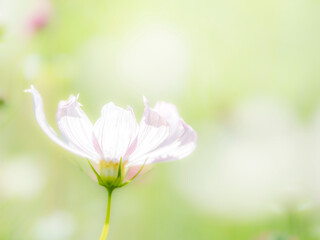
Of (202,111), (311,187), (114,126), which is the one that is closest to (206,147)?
(202,111)

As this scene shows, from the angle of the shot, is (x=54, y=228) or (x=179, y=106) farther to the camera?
(x=179, y=106)

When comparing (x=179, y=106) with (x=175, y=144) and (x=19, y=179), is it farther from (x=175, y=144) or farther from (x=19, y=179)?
(x=175, y=144)

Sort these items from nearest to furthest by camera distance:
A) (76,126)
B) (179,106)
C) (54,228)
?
(76,126), (54,228), (179,106)

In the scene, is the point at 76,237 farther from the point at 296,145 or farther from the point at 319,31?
the point at 319,31

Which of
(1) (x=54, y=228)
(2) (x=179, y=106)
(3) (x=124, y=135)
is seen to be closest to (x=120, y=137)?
(3) (x=124, y=135)

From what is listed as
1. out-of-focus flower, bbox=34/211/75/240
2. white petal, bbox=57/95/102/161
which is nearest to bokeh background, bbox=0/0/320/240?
out-of-focus flower, bbox=34/211/75/240

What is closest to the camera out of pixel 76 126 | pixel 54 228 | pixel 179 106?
pixel 76 126

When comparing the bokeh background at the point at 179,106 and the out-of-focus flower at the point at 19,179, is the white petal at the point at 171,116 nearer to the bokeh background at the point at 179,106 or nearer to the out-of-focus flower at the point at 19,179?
the bokeh background at the point at 179,106

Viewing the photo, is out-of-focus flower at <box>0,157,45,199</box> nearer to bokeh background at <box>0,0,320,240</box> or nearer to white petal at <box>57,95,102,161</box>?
bokeh background at <box>0,0,320,240</box>

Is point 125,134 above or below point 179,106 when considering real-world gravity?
below
